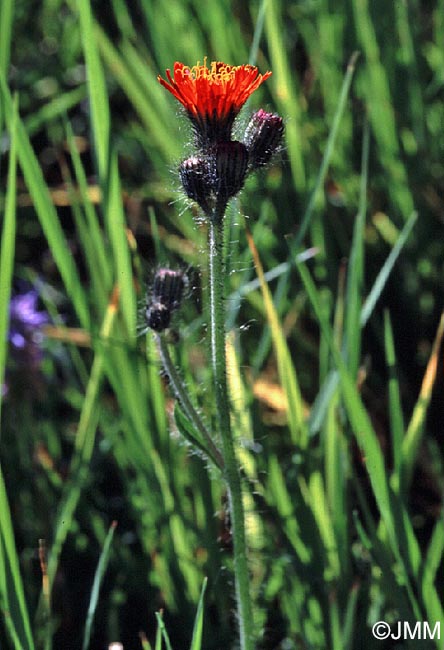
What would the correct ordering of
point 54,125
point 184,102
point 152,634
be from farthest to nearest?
point 54,125, point 152,634, point 184,102

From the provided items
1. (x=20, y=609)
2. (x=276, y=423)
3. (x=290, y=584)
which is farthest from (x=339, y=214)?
(x=20, y=609)

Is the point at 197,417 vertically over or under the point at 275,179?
under

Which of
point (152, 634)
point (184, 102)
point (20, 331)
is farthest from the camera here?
point (20, 331)

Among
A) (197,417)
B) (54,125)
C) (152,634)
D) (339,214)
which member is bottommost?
(152,634)

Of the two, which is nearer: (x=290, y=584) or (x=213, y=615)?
(x=290, y=584)

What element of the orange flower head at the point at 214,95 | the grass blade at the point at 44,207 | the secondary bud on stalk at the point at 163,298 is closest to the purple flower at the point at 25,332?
the grass blade at the point at 44,207

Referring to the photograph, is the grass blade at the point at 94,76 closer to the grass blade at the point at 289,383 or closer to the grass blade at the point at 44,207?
the grass blade at the point at 44,207

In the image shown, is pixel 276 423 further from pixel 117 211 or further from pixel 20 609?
pixel 20 609
